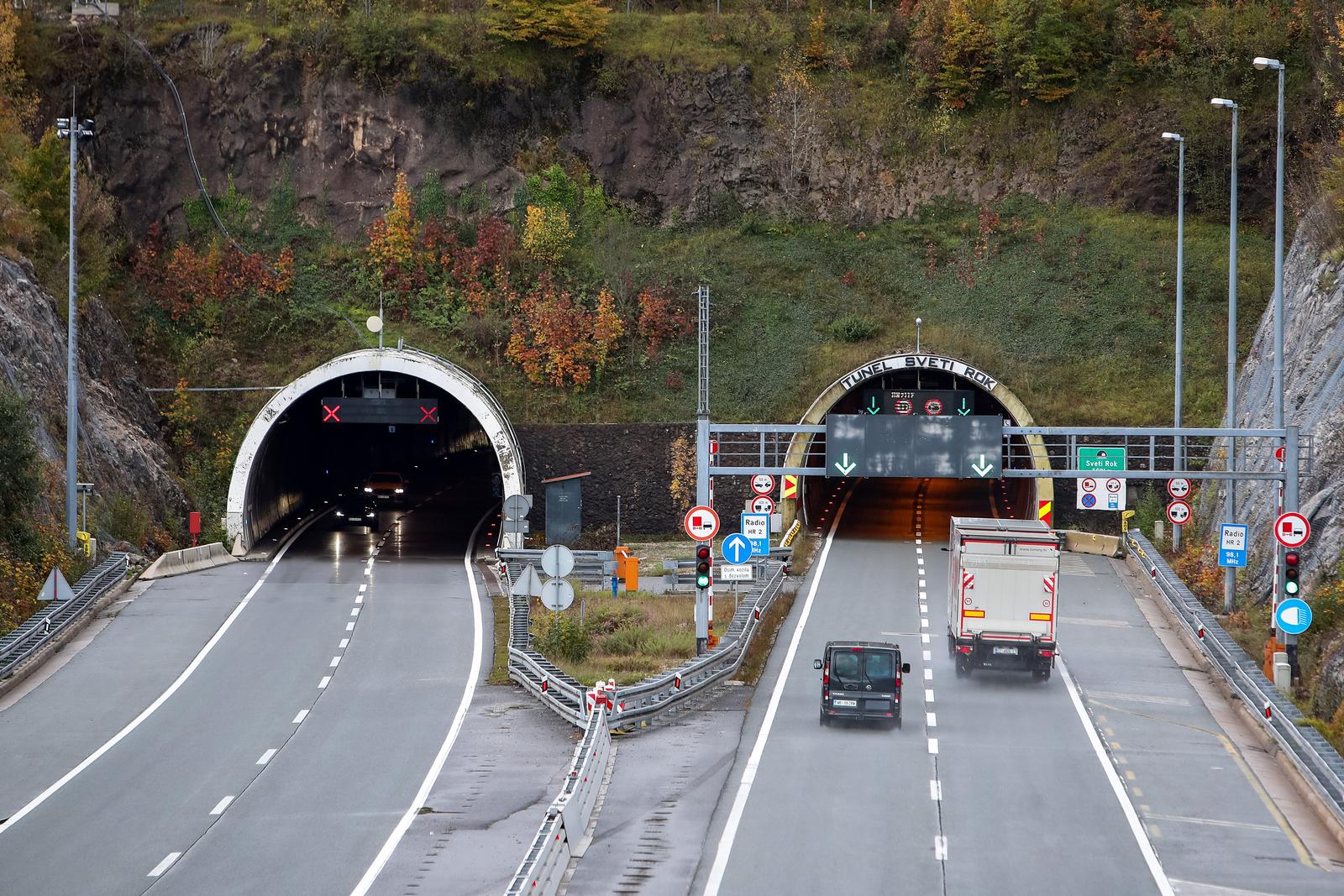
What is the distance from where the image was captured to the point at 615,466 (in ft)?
173

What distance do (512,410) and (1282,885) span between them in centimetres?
3828

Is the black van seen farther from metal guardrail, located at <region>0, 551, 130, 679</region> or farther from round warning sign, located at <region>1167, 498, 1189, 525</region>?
round warning sign, located at <region>1167, 498, 1189, 525</region>

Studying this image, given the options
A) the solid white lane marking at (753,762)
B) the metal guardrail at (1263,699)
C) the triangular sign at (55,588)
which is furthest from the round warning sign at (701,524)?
the triangular sign at (55,588)

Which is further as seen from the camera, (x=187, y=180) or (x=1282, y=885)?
(x=187, y=180)

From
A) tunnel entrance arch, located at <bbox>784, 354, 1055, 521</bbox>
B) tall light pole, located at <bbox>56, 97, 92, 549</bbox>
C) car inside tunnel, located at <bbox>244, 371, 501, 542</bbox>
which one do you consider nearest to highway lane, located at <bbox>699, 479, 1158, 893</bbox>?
tunnel entrance arch, located at <bbox>784, 354, 1055, 521</bbox>

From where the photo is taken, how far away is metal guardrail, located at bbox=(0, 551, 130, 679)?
31406mm

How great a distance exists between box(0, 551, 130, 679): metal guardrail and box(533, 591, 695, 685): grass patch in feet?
35.8

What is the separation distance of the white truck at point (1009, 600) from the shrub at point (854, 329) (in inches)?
1026

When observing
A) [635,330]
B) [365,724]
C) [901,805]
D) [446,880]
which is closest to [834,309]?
[635,330]

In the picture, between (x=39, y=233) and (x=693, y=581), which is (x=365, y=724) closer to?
(x=693, y=581)

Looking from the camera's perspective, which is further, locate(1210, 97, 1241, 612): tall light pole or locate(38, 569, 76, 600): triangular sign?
locate(1210, 97, 1241, 612): tall light pole

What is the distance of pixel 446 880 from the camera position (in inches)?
727

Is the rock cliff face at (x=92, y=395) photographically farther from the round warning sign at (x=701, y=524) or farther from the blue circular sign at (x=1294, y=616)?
the blue circular sign at (x=1294, y=616)

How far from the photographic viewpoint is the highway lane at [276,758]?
19375 millimetres
